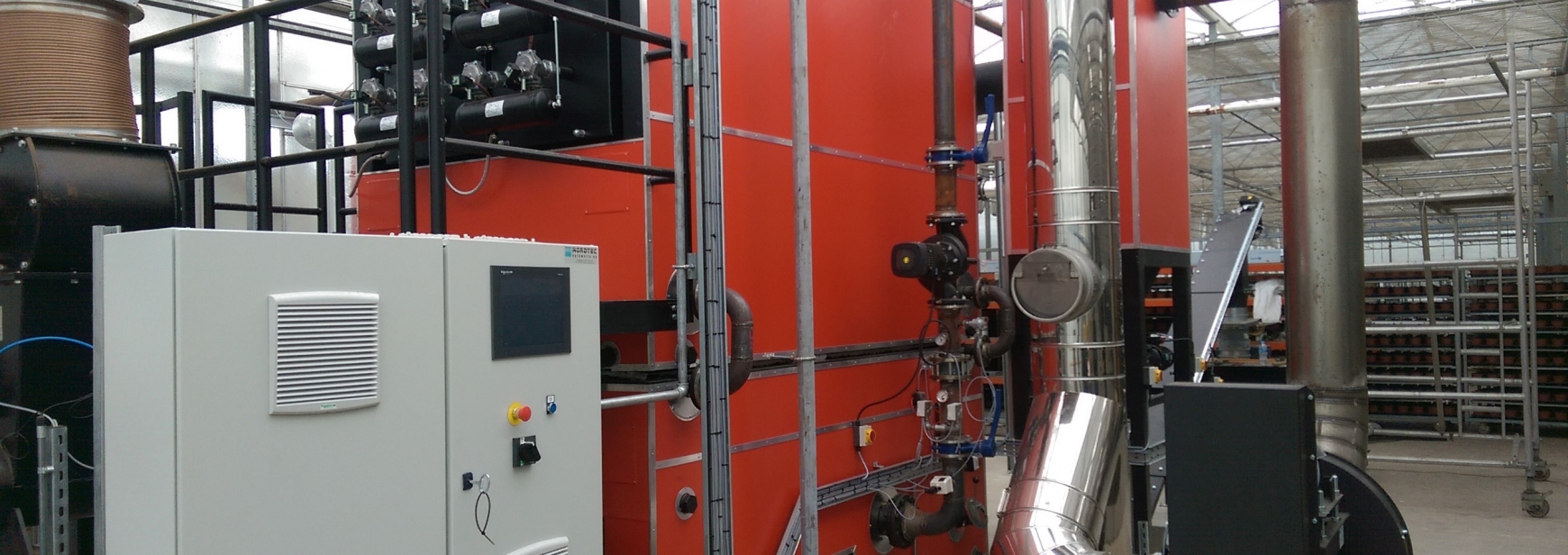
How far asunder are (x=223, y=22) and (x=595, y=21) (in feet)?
4.47

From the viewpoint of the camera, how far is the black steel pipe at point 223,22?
332cm

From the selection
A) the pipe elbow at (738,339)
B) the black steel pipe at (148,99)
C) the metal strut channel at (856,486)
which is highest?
the black steel pipe at (148,99)

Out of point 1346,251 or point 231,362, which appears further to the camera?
point 1346,251

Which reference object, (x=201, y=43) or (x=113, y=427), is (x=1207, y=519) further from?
(x=201, y=43)

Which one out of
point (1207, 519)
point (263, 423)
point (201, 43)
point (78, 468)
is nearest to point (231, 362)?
point (263, 423)

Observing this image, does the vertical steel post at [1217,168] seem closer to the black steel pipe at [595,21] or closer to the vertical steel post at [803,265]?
the vertical steel post at [803,265]

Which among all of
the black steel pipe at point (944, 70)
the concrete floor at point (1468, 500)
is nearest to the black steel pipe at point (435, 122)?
the black steel pipe at point (944, 70)

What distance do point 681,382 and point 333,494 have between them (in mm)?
1386

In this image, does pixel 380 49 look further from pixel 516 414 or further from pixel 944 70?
pixel 944 70

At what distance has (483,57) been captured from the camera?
411 centimetres

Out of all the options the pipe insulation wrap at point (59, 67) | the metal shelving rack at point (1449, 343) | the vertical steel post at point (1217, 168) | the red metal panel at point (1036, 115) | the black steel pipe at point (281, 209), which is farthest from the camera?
the vertical steel post at point (1217, 168)

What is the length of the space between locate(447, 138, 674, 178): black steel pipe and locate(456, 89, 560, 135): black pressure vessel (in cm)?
38

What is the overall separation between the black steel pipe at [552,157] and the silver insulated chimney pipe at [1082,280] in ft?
5.99

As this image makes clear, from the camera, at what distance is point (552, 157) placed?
10.9 feet
